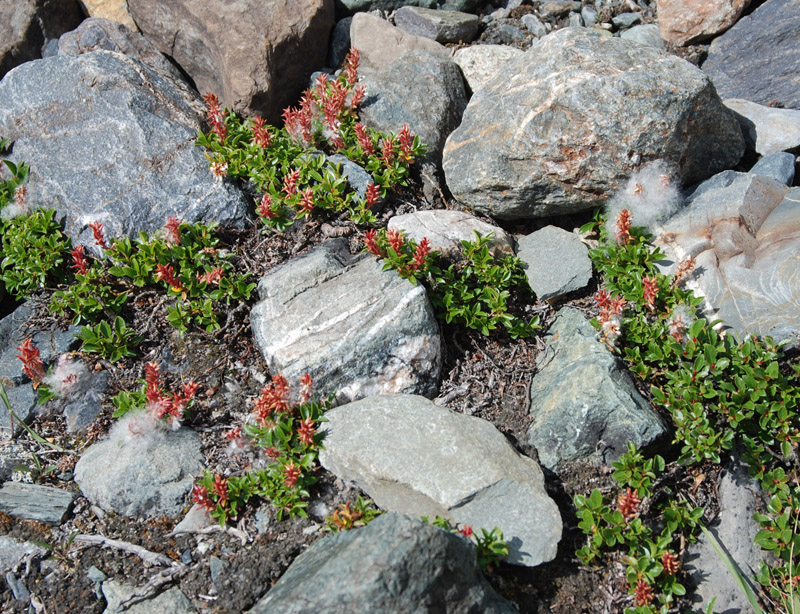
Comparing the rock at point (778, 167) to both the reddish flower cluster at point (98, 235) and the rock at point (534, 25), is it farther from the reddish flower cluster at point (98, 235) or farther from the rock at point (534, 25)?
the reddish flower cluster at point (98, 235)

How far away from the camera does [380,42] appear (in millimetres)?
7375

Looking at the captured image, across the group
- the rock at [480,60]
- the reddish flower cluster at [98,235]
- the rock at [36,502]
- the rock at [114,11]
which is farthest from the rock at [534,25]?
the rock at [36,502]

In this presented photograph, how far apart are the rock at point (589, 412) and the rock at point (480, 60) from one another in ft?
11.1

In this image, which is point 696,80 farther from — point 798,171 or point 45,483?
point 45,483

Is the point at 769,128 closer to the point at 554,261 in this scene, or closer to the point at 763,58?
the point at 763,58

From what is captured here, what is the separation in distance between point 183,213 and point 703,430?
14.6 ft

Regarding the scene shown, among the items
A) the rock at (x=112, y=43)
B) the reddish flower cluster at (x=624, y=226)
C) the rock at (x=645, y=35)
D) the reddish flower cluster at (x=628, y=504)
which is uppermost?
the rock at (x=112, y=43)

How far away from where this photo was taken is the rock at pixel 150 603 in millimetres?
4102

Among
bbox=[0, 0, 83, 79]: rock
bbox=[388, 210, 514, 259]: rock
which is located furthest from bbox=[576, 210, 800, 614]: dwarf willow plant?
bbox=[0, 0, 83, 79]: rock

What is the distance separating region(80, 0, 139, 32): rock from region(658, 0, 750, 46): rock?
582 centimetres

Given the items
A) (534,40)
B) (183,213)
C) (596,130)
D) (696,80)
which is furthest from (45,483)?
(534,40)

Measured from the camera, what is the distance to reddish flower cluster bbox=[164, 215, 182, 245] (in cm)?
554

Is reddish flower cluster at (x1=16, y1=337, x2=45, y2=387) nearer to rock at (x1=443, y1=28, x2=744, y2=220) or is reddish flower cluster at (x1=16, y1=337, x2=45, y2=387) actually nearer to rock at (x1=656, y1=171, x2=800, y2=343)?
rock at (x1=443, y1=28, x2=744, y2=220)

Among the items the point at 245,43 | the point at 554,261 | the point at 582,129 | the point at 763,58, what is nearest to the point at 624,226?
the point at 554,261
